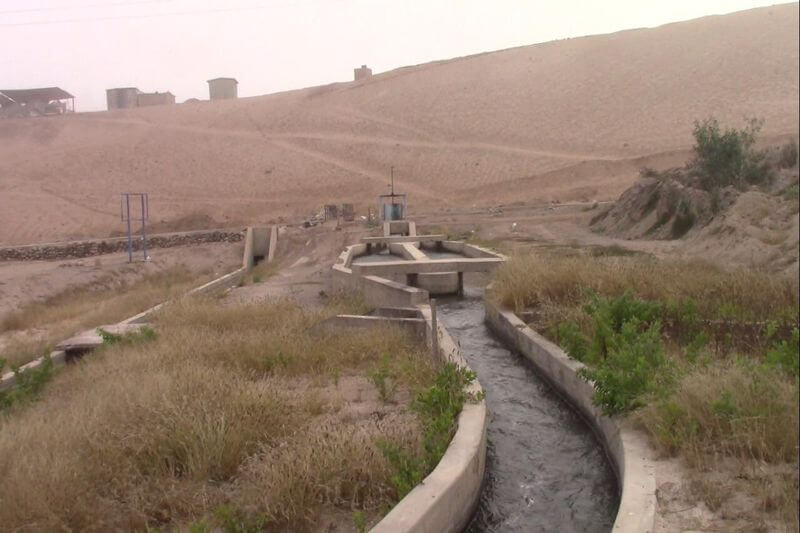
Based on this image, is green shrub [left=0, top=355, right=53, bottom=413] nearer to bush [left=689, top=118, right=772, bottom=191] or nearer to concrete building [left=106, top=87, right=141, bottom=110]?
bush [left=689, top=118, right=772, bottom=191]

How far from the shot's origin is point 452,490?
15.8 ft

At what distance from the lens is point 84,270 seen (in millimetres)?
23312

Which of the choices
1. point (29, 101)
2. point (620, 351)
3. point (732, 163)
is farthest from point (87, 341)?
point (29, 101)

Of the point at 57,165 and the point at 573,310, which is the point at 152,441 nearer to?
the point at 573,310

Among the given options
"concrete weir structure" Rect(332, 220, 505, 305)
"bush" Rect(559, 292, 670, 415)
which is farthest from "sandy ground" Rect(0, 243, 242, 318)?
"bush" Rect(559, 292, 670, 415)

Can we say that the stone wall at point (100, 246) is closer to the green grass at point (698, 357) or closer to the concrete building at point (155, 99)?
the green grass at point (698, 357)

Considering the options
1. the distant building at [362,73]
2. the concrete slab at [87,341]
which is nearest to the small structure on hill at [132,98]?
the distant building at [362,73]

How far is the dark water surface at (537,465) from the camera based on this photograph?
5.42 m

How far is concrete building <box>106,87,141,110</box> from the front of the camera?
85.5 m

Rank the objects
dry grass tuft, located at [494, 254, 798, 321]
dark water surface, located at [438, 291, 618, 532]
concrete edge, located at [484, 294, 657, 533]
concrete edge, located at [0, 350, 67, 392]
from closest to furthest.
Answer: concrete edge, located at [484, 294, 657, 533] → dark water surface, located at [438, 291, 618, 532] → dry grass tuft, located at [494, 254, 798, 321] → concrete edge, located at [0, 350, 67, 392]

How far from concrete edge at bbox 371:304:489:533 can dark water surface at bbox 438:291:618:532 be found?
0.91 feet

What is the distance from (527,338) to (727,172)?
1591cm

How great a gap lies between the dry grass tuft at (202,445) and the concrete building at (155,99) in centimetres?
8519

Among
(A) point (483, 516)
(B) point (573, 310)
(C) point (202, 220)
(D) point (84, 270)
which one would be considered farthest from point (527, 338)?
(C) point (202, 220)
